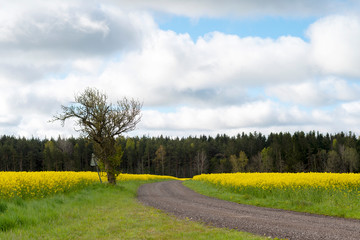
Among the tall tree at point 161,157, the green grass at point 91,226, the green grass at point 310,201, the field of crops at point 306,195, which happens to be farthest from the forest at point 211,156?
the green grass at point 91,226

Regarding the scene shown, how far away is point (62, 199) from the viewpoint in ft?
56.2

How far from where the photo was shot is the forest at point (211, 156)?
9256cm

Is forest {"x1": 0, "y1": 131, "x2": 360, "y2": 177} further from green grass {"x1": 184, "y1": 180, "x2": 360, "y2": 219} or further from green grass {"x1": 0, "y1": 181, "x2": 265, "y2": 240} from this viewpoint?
green grass {"x1": 0, "y1": 181, "x2": 265, "y2": 240}

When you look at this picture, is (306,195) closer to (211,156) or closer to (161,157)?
(161,157)

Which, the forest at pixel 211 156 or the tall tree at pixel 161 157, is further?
the tall tree at pixel 161 157

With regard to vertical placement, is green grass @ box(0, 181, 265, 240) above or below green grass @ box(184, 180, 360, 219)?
above

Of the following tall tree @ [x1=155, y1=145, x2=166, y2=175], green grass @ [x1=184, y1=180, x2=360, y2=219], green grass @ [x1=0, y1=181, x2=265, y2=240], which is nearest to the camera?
green grass @ [x1=0, y1=181, x2=265, y2=240]

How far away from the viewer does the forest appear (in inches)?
3644

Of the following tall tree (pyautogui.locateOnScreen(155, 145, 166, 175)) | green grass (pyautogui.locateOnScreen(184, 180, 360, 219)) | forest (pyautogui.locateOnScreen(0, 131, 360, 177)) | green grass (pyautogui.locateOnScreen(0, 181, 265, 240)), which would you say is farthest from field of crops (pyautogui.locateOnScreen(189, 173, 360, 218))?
tall tree (pyautogui.locateOnScreen(155, 145, 166, 175))

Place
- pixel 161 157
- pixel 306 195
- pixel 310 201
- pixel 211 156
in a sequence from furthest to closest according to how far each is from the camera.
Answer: pixel 211 156, pixel 161 157, pixel 306 195, pixel 310 201

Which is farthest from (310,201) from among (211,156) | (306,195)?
(211,156)

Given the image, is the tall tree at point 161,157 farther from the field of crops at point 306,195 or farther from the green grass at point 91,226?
the green grass at point 91,226

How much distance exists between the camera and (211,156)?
144000 mm

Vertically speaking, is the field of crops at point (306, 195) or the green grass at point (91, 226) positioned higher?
the green grass at point (91, 226)
